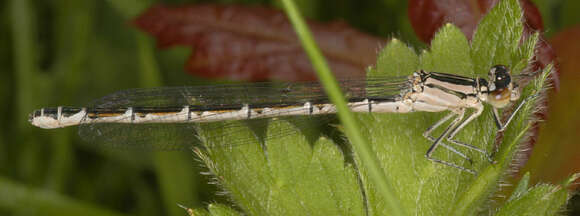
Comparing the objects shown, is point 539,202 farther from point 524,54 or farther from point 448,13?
point 448,13

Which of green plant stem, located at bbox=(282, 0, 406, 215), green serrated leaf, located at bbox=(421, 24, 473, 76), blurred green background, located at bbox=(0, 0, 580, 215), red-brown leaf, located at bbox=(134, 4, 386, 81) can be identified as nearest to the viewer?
green plant stem, located at bbox=(282, 0, 406, 215)

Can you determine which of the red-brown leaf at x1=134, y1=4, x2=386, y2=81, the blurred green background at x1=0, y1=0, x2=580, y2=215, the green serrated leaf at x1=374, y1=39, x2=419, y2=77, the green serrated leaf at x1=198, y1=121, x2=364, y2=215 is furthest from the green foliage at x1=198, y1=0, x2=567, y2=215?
the blurred green background at x1=0, y1=0, x2=580, y2=215

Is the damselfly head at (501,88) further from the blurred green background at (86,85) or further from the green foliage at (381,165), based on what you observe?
the blurred green background at (86,85)

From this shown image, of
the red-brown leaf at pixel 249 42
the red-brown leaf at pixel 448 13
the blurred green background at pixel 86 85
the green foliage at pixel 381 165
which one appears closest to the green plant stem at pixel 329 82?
the green foliage at pixel 381 165

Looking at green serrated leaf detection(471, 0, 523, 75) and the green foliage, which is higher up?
green serrated leaf detection(471, 0, 523, 75)

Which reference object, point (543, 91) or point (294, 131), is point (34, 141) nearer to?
point (294, 131)

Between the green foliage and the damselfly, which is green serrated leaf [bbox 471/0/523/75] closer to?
the green foliage

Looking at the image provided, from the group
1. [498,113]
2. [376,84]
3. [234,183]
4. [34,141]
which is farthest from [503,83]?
[34,141]

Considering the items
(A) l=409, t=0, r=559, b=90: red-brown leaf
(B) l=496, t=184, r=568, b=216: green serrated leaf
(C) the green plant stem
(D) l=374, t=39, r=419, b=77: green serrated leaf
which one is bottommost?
(B) l=496, t=184, r=568, b=216: green serrated leaf
